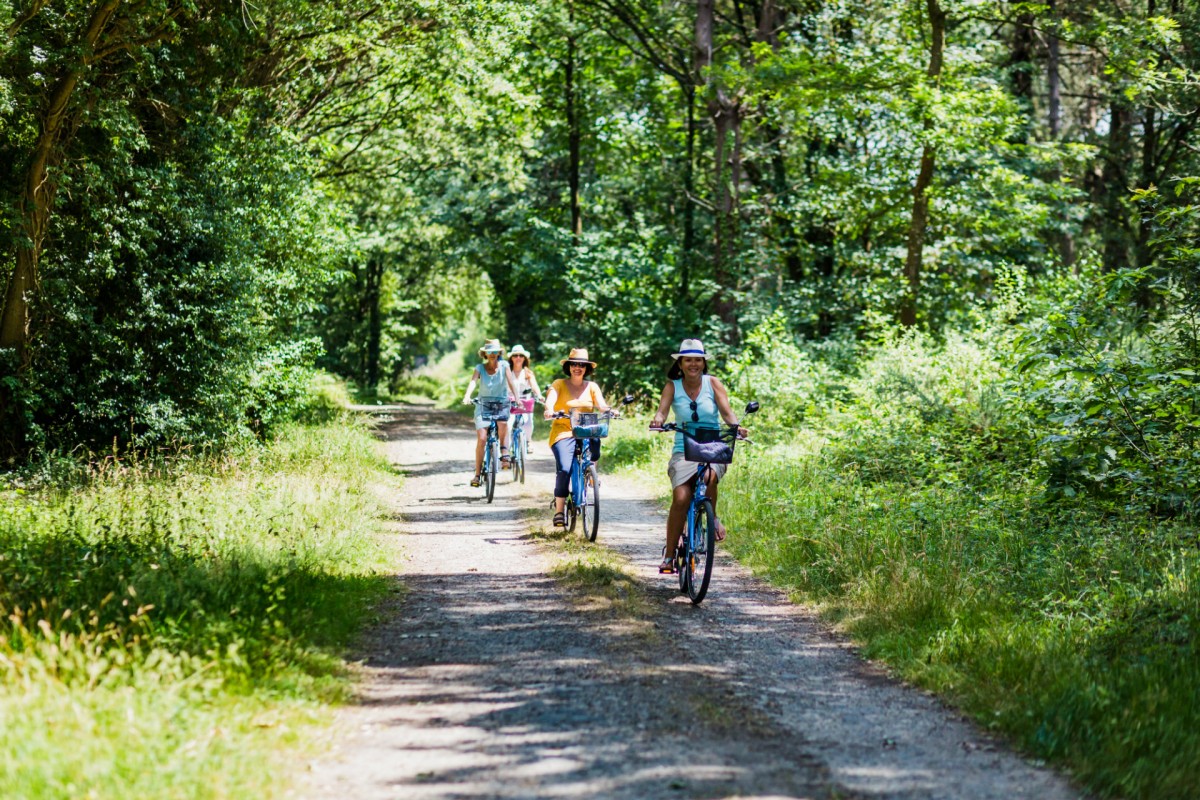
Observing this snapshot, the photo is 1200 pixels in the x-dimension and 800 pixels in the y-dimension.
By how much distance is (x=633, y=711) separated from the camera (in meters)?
5.77

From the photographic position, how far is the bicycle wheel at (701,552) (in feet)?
28.0

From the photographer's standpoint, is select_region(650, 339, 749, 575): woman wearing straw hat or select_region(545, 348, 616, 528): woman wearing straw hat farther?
select_region(545, 348, 616, 528): woman wearing straw hat

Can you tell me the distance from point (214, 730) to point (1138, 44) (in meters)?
19.4

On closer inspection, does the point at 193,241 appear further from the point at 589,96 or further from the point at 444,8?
the point at 589,96

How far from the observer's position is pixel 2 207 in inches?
501

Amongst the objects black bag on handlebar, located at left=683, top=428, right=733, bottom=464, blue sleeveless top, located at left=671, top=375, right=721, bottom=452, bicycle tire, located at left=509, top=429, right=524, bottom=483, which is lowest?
bicycle tire, located at left=509, top=429, right=524, bottom=483

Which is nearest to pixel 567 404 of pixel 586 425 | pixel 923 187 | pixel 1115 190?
pixel 586 425

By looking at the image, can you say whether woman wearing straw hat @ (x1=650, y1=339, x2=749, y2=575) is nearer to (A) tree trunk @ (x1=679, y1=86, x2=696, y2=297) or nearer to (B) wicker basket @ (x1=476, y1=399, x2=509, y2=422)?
(B) wicker basket @ (x1=476, y1=399, x2=509, y2=422)

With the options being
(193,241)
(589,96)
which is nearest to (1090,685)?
(193,241)

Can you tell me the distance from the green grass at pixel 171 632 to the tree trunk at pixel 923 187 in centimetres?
1268

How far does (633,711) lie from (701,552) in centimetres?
Result: 304

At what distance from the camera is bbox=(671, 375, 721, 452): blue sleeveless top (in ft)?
29.0

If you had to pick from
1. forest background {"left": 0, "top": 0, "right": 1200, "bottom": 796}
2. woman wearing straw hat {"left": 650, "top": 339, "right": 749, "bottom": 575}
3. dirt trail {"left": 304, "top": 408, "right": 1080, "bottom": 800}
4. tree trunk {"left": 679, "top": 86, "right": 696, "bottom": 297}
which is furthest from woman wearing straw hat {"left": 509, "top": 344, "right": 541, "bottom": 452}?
tree trunk {"left": 679, "top": 86, "right": 696, "bottom": 297}

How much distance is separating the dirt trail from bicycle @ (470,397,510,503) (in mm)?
4485
